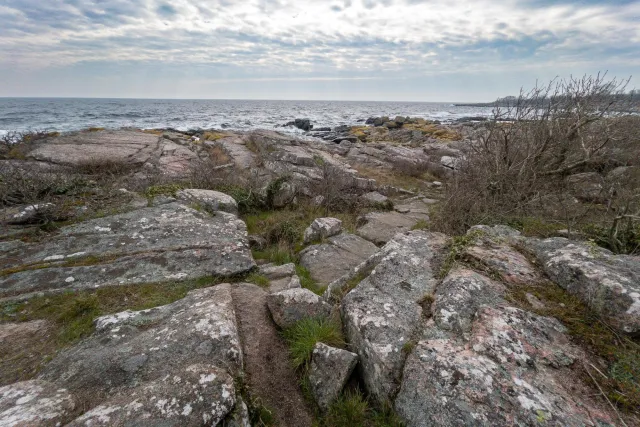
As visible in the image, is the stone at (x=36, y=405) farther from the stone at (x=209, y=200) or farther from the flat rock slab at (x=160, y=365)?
the stone at (x=209, y=200)

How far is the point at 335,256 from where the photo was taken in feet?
19.4

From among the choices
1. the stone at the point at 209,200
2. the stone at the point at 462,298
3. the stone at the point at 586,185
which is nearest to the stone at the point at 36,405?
the stone at the point at 462,298

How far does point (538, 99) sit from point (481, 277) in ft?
23.9

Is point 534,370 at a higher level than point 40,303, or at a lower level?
higher

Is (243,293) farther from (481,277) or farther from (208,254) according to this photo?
(481,277)

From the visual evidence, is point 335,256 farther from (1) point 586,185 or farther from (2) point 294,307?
(1) point 586,185

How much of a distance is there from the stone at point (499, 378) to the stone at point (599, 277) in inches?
15.1

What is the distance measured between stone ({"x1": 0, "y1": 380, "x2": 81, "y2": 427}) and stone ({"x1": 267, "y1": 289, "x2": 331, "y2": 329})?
171 cm

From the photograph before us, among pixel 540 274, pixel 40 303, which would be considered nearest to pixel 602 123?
pixel 540 274

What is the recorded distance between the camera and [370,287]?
3271 millimetres

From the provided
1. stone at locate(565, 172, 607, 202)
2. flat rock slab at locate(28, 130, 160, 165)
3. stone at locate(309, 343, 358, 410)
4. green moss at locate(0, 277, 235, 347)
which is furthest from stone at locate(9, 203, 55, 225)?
stone at locate(565, 172, 607, 202)

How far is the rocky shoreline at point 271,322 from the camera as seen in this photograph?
6.72 feet

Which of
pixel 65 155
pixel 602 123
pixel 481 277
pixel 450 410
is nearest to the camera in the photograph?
pixel 450 410

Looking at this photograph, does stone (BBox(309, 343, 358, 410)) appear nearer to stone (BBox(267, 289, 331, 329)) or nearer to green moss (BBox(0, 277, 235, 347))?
stone (BBox(267, 289, 331, 329))
